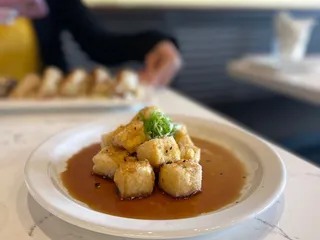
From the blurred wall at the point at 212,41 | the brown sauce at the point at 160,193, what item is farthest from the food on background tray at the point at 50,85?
the blurred wall at the point at 212,41

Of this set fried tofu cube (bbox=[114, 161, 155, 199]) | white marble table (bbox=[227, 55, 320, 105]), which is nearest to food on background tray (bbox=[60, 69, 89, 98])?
fried tofu cube (bbox=[114, 161, 155, 199])

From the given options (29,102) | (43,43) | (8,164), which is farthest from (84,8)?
(8,164)

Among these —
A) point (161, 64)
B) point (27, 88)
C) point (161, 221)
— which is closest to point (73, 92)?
point (27, 88)

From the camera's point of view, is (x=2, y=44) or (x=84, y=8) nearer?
(x=2, y=44)

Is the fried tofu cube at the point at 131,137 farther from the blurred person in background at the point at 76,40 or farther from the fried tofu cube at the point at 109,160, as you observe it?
the blurred person in background at the point at 76,40

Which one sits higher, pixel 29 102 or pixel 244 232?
pixel 244 232

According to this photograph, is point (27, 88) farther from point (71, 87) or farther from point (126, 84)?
point (126, 84)

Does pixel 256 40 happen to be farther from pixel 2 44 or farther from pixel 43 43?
pixel 2 44
